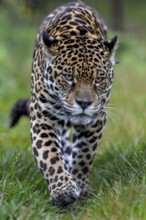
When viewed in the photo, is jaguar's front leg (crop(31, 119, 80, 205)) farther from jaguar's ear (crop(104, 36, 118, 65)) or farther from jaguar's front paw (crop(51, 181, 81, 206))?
jaguar's ear (crop(104, 36, 118, 65))

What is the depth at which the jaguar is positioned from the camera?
22.2 feet

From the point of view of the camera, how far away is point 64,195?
6715 millimetres

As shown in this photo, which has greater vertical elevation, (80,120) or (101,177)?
(80,120)

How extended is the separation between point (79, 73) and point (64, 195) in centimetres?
106

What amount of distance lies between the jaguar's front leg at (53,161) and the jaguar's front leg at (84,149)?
0.35 meters

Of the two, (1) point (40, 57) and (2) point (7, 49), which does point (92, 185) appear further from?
(2) point (7, 49)

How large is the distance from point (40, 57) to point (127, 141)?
5.37 feet

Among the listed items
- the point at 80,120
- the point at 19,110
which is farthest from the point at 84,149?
the point at 19,110

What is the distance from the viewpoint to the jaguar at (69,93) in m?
6.75

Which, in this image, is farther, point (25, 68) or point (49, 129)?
point (25, 68)

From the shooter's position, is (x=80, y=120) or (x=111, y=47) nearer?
(x=80, y=120)

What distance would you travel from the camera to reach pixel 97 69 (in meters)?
6.89

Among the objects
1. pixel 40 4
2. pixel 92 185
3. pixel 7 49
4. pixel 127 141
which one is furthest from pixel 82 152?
pixel 40 4

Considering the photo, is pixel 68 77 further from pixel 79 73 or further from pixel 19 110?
pixel 19 110
